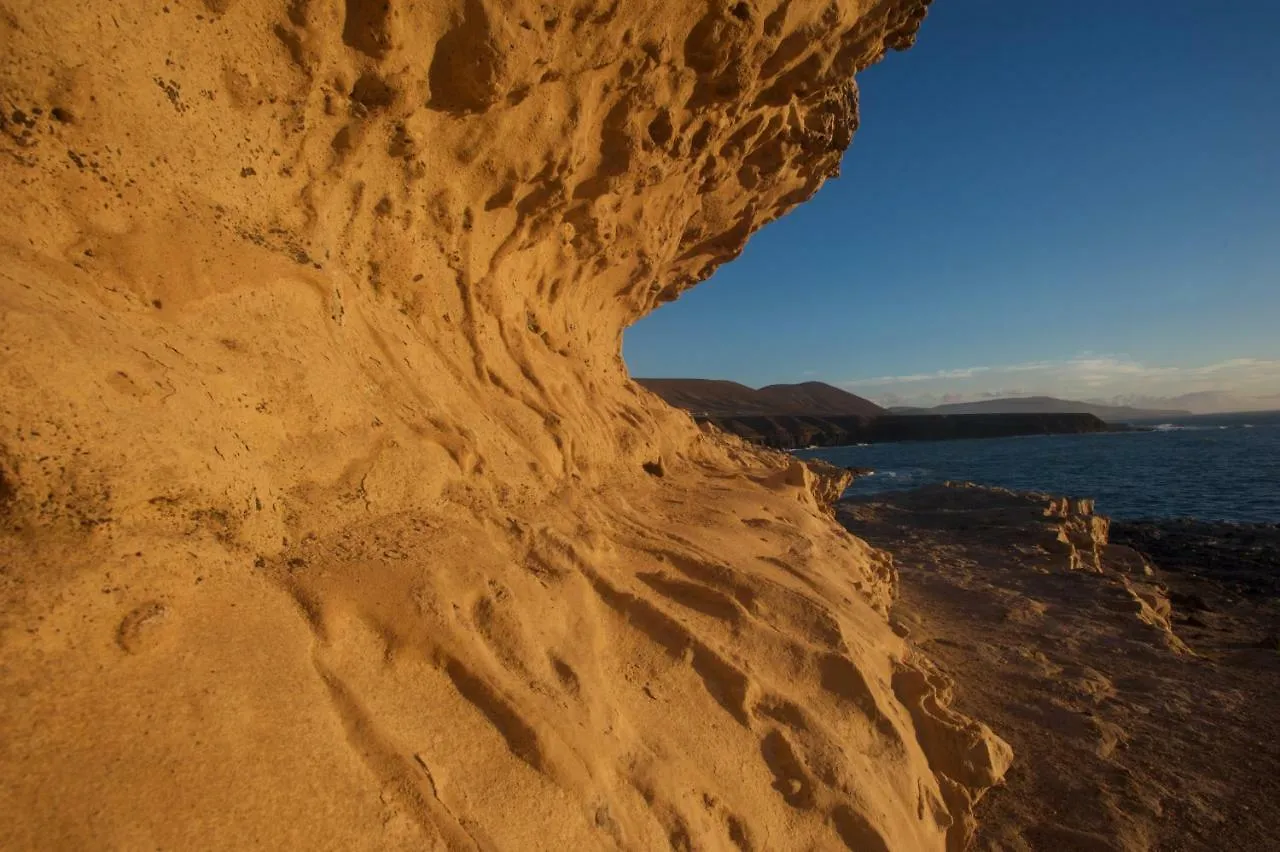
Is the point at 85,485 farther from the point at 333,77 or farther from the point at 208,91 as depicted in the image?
the point at 333,77

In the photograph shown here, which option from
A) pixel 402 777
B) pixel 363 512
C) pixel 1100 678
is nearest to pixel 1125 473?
pixel 1100 678

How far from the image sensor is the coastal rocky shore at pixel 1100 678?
4.22m

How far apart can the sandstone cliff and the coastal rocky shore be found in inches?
51.9

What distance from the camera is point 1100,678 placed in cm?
613

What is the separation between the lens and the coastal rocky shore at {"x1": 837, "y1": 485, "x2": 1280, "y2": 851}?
4.22 metres

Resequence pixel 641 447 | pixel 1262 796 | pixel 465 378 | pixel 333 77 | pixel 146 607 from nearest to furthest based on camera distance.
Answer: pixel 146 607, pixel 333 77, pixel 465 378, pixel 1262 796, pixel 641 447

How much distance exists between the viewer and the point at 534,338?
5.39 m

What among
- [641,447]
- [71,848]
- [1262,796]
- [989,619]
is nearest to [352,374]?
[71,848]

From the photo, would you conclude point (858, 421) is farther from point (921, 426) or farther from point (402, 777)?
point (402, 777)

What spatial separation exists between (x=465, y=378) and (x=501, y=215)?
4.61 ft

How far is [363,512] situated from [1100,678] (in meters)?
6.62

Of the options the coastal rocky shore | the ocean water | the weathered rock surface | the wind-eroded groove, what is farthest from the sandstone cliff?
the weathered rock surface

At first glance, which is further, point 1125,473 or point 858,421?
point 858,421

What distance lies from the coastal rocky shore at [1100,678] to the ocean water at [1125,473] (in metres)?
14.3
